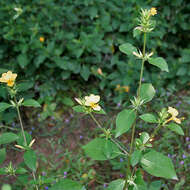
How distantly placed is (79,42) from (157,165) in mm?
1368

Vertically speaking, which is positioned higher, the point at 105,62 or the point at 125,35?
the point at 125,35

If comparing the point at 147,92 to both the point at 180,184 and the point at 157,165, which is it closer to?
the point at 157,165

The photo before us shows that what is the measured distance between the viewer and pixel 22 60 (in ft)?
7.20

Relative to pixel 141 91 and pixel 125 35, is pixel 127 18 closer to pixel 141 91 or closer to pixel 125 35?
pixel 125 35

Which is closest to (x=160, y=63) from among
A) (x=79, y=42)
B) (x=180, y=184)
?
(x=180, y=184)

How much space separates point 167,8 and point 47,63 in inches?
44.0

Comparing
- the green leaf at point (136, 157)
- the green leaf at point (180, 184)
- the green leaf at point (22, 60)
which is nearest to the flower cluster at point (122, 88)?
the green leaf at point (22, 60)

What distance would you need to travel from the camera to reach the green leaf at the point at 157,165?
103 cm

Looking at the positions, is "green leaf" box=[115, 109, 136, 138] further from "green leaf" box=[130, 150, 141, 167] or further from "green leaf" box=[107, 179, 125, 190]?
"green leaf" box=[107, 179, 125, 190]

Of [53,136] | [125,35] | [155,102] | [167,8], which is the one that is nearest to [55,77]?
[53,136]

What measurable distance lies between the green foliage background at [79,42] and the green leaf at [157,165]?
1188 millimetres

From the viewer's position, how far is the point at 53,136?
2.21 metres

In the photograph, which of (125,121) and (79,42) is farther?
(79,42)

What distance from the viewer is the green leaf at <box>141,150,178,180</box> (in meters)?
1.03
